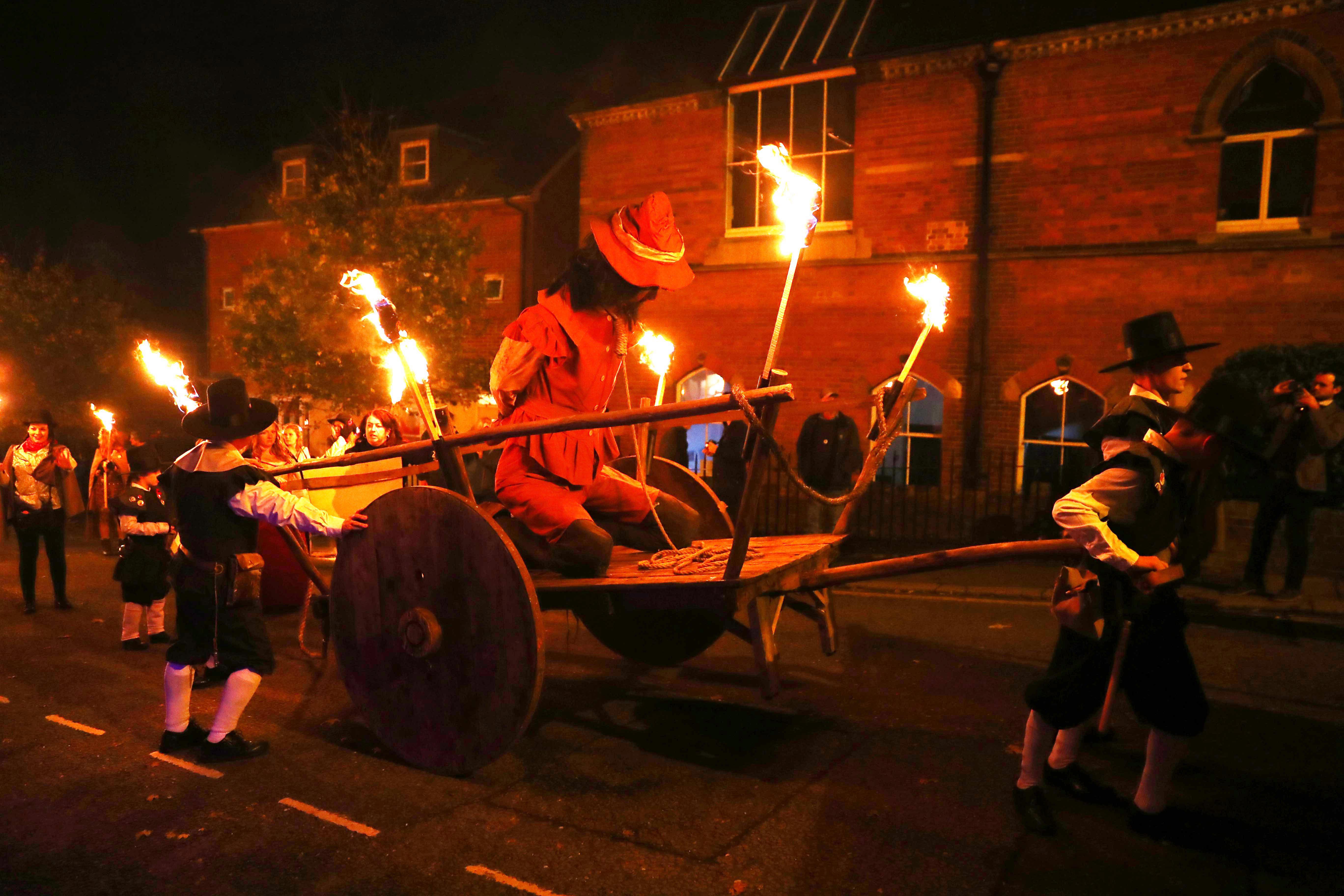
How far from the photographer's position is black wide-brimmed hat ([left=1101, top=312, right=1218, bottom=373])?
11.1 ft

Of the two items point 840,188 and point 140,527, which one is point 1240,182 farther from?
point 140,527

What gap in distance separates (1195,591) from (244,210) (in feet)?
73.9

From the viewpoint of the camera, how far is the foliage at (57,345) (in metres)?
19.5

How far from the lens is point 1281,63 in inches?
401

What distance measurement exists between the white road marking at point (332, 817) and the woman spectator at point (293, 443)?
3.63 meters

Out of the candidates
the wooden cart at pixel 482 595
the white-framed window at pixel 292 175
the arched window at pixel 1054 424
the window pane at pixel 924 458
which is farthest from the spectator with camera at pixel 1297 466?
the white-framed window at pixel 292 175

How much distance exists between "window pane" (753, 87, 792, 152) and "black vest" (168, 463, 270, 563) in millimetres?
10375

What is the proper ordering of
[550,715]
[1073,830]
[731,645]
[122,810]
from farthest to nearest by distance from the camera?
[731,645] → [550,715] → [122,810] → [1073,830]

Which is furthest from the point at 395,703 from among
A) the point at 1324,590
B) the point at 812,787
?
the point at 1324,590

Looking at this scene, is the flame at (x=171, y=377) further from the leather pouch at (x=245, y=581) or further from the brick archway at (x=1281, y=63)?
the brick archway at (x=1281, y=63)

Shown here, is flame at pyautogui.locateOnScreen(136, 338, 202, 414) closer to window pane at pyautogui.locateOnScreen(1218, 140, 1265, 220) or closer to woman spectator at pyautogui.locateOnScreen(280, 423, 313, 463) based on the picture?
woman spectator at pyautogui.locateOnScreen(280, 423, 313, 463)

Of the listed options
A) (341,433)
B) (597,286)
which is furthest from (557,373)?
(341,433)

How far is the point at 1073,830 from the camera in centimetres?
334

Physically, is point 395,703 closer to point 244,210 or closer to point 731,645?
point 731,645
